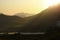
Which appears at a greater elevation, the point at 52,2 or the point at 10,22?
the point at 52,2

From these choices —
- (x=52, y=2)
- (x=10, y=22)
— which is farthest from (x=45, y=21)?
(x=10, y=22)

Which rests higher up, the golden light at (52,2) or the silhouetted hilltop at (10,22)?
the golden light at (52,2)

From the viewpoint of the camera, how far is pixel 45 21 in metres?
1.00

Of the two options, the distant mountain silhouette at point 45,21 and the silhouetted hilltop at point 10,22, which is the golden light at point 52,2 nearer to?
the distant mountain silhouette at point 45,21

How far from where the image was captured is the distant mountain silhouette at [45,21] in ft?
3.22

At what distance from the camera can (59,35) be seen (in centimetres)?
93

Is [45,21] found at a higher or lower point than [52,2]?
lower

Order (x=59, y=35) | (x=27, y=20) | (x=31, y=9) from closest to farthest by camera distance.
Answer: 1. (x=59, y=35)
2. (x=27, y=20)
3. (x=31, y=9)

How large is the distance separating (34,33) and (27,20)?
5.1 inches

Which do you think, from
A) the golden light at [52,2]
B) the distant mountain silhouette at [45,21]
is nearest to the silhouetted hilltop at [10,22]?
the distant mountain silhouette at [45,21]

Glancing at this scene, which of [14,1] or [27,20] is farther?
[14,1]

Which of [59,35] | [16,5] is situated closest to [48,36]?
[59,35]

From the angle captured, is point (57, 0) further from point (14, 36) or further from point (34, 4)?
point (14, 36)

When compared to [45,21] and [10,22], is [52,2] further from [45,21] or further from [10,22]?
[10,22]
